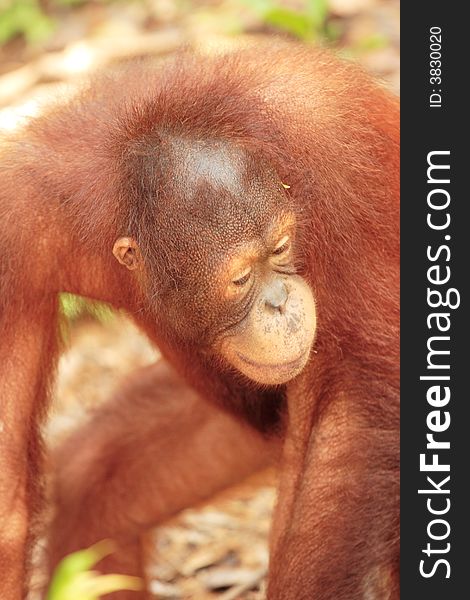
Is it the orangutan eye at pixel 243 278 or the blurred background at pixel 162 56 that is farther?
the blurred background at pixel 162 56

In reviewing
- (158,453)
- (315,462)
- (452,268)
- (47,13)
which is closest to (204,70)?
(452,268)

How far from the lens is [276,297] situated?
4.32 m

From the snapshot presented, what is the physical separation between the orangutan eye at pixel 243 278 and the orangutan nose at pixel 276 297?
7 centimetres

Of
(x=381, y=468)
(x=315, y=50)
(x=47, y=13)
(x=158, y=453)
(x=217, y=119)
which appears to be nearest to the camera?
(x=217, y=119)

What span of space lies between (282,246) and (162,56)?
1704 mm

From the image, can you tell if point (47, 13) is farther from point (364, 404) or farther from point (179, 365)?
point (364, 404)

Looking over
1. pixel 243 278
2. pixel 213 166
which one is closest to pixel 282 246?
pixel 243 278

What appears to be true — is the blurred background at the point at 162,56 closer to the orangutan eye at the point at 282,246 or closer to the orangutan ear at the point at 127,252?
Result: the orangutan ear at the point at 127,252

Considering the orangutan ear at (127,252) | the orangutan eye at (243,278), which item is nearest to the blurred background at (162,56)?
the orangutan ear at (127,252)

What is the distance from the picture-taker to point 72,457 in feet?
19.1

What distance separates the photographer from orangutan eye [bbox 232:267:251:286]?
4.31 meters

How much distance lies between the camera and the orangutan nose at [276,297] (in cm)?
432

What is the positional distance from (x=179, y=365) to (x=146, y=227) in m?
0.87

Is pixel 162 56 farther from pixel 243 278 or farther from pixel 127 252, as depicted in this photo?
pixel 243 278
